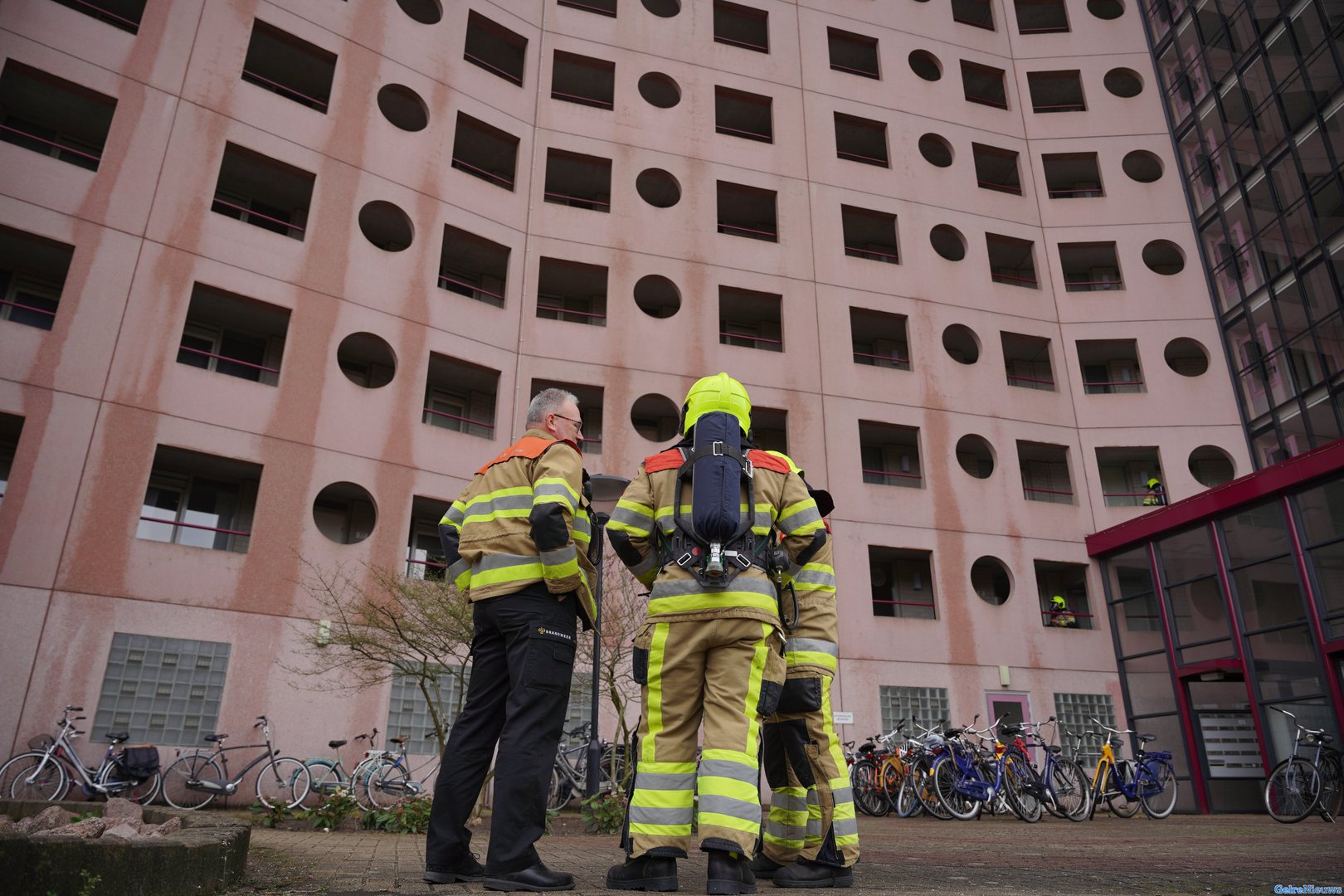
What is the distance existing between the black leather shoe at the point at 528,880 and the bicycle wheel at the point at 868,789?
12.5 m

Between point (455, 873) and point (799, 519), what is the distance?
230cm

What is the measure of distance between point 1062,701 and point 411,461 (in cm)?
1476

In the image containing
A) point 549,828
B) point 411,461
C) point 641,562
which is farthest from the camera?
point 411,461

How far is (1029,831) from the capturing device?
10117mm

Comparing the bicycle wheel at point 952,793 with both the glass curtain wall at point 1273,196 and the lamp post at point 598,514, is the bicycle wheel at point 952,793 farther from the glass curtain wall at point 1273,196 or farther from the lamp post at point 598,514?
the glass curtain wall at point 1273,196

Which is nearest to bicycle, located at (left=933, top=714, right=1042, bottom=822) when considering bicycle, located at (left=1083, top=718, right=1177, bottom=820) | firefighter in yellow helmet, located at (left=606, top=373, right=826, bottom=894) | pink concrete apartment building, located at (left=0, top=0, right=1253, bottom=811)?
bicycle, located at (left=1083, top=718, right=1177, bottom=820)

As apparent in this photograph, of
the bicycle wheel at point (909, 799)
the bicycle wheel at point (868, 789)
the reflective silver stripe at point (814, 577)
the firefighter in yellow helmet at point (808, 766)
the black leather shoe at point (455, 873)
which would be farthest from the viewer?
the bicycle wheel at point (868, 789)

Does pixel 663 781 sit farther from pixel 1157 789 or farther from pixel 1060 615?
pixel 1060 615

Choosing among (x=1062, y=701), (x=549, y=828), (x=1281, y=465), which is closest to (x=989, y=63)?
(x=1281, y=465)

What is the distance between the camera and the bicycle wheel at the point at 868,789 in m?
15.2

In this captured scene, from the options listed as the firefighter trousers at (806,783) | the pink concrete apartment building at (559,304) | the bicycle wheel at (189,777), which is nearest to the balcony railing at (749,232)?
the pink concrete apartment building at (559,304)

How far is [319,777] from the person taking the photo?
567 inches

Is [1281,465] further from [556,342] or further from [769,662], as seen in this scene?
[769,662]

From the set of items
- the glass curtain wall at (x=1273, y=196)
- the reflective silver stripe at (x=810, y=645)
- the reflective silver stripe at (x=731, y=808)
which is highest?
the glass curtain wall at (x=1273, y=196)
